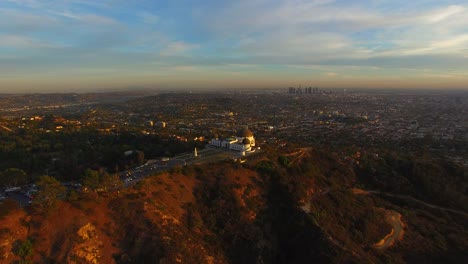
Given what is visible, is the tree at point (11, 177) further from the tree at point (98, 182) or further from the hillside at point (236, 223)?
the hillside at point (236, 223)

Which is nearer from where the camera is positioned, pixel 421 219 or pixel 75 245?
pixel 75 245

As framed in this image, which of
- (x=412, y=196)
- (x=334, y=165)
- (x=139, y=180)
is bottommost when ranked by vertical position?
(x=412, y=196)

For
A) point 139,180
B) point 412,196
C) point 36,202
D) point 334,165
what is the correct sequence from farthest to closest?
point 334,165 < point 412,196 < point 139,180 < point 36,202

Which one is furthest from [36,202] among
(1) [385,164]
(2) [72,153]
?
(1) [385,164]

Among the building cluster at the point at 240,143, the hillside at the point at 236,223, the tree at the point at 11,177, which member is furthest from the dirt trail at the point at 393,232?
the tree at the point at 11,177

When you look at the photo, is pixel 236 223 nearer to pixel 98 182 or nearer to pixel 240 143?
pixel 98 182

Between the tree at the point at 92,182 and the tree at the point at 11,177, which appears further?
the tree at the point at 11,177

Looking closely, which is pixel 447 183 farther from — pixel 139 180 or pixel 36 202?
pixel 36 202

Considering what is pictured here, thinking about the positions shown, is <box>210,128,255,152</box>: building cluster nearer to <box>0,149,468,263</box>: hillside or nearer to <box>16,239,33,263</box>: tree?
<box>0,149,468,263</box>: hillside
